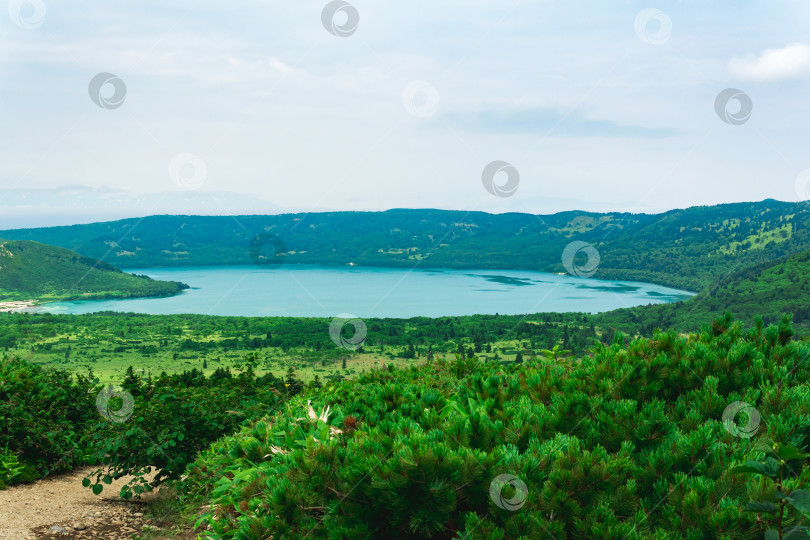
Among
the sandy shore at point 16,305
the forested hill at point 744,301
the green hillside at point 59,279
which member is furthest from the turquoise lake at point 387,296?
the forested hill at point 744,301

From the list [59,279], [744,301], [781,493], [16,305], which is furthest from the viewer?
[59,279]

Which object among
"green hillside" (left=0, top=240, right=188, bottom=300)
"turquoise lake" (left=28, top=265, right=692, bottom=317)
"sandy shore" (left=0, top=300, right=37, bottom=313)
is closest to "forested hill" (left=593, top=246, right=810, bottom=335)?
"turquoise lake" (left=28, top=265, right=692, bottom=317)

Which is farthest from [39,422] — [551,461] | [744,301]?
[744,301]

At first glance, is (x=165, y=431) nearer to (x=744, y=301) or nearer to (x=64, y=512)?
(x=64, y=512)

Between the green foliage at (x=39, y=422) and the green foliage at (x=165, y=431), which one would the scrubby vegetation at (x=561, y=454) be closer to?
the green foliage at (x=165, y=431)

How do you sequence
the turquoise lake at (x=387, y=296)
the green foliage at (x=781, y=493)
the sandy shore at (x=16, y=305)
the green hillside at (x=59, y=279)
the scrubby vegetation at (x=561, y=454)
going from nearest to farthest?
the green foliage at (x=781, y=493) → the scrubby vegetation at (x=561, y=454) → the sandy shore at (x=16, y=305) → the turquoise lake at (x=387, y=296) → the green hillside at (x=59, y=279)

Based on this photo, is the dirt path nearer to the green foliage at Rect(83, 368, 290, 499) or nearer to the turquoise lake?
the green foliage at Rect(83, 368, 290, 499)
